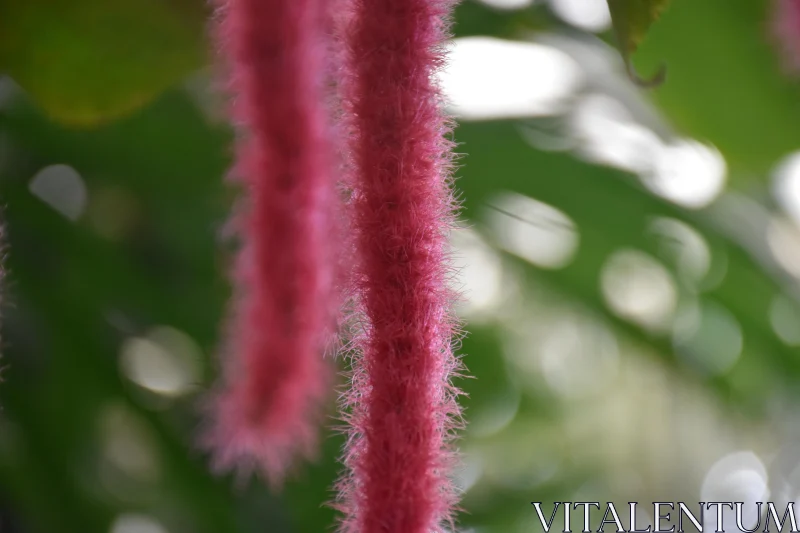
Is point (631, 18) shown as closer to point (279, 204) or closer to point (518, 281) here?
point (279, 204)

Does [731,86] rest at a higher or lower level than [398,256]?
higher

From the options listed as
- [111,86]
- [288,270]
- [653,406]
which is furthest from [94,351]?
[653,406]

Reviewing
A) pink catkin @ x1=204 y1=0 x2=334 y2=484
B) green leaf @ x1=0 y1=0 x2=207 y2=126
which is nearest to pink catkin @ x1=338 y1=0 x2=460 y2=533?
pink catkin @ x1=204 y1=0 x2=334 y2=484

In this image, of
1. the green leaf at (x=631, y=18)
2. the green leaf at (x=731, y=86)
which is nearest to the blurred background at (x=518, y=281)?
the green leaf at (x=731, y=86)

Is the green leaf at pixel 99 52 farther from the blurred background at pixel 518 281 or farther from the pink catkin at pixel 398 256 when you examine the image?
the pink catkin at pixel 398 256

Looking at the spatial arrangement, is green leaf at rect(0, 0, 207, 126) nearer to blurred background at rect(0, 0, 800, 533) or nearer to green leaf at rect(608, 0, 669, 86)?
blurred background at rect(0, 0, 800, 533)

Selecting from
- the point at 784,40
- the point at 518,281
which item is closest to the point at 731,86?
the point at 784,40

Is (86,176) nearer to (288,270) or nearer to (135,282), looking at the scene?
(135,282)
